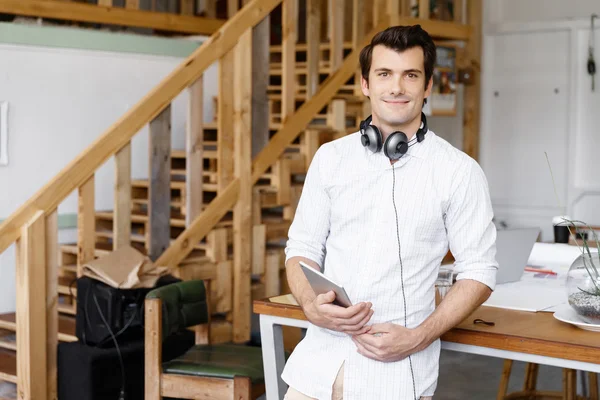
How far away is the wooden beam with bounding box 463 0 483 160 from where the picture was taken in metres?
7.42

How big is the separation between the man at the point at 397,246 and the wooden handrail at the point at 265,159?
8.53ft

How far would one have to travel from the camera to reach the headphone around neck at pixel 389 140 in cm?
222

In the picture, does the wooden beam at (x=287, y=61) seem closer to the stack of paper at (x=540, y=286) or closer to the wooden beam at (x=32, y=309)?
the wooden beam at (x=32, y=309)

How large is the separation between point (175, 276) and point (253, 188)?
0.78 m

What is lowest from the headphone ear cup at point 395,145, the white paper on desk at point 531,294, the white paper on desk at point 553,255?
the white paper on desk at point 531,294

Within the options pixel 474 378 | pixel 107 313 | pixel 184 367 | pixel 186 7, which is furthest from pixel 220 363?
pixel 186 7

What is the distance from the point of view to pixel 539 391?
13.0 ft

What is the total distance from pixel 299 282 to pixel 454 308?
0.41 metres

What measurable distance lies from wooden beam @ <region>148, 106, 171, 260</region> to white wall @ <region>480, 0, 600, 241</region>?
3496 millimetres

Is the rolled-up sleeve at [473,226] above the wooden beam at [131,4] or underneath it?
underneath

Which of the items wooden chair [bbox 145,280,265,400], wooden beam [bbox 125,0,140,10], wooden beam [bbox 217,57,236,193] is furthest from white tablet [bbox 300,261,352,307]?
wooden beam [bbox 125,0,140,10]

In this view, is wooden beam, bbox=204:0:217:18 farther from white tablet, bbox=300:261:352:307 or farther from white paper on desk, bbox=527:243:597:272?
white tablet, bbox=300:261:352:307

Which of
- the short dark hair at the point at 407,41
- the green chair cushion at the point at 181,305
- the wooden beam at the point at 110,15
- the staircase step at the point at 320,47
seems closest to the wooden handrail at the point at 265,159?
the staircase step at the point at 320,47

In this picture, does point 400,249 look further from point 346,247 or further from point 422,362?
point 422,362
